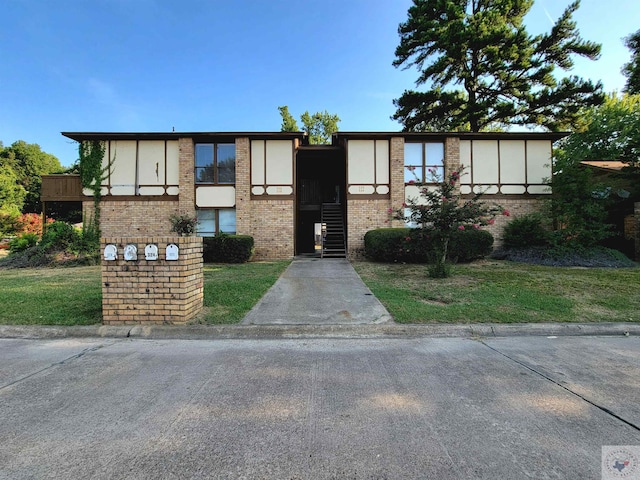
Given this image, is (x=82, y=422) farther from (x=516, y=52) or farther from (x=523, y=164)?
(x=516, y=52)

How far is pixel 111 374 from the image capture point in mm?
3518

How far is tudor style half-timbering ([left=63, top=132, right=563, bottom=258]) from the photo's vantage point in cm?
1523

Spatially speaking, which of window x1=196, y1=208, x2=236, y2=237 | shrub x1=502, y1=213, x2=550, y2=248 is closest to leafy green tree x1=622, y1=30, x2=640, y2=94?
shrub x1=502, y1=213, x2=550, y2=248

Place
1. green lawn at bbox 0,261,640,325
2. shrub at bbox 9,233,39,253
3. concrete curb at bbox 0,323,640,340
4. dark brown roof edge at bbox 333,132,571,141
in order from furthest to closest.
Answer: dark brown roof edge at bbox 333,132,571,141, shrub at bbox 9,233,39,253, green lawn at bbox 0,261,640,325, concrete curb at bbox 0,323,640,340

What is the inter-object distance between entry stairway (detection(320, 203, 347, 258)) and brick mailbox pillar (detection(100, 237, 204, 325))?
397 inches

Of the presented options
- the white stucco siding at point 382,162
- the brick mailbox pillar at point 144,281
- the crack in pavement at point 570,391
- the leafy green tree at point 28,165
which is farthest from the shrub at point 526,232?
the leafy green tree at point 28,165

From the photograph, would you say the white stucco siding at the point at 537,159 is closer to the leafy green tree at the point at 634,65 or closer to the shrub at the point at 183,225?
the leafy green tree at the point at 634,65

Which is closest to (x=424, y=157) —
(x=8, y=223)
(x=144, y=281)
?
(x=144, y=281)

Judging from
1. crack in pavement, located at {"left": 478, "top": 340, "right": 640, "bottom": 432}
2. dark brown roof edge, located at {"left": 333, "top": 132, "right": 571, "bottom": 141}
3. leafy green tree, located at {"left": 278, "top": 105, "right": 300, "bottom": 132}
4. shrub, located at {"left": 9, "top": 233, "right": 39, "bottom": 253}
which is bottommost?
crack in pavement, located at {"left": 478, "top": 340, "right": 640, "bottom": 432}

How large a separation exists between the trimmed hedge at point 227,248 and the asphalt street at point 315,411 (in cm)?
919

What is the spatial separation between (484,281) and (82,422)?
28.4 ft

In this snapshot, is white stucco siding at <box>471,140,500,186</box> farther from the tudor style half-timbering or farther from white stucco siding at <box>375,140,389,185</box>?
white stucco siding at <box>375,140,389,185</box>

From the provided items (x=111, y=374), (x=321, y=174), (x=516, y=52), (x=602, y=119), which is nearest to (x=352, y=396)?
(x=111, y=374)

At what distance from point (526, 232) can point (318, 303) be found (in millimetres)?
11796
